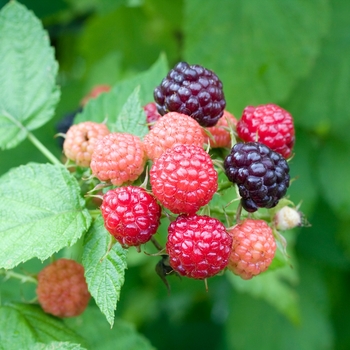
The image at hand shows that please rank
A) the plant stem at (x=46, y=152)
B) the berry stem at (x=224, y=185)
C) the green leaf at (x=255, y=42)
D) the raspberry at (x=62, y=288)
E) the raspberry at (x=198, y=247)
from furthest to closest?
the green leaf at (x=255, y=42)
the plant stem at (x=46, y=152)
the raspberry at (x=62, y=288)
the berry stem at (x=224, y=185)
the raspberry at (x=198, y=247)

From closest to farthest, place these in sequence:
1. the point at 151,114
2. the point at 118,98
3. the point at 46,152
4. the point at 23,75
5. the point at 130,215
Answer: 1. the point at 130,215
2. the point at 151,114
3. the point at 46,152
4. the point at 23,75
5. the point at 118,98

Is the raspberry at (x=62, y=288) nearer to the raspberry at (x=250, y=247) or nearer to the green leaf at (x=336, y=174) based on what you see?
the raspberry at (x=250, y=247)

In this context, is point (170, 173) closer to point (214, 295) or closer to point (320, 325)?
point (320, 325)

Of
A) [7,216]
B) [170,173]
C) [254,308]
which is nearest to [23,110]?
[7,216]

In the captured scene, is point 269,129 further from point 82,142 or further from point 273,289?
point 273,289

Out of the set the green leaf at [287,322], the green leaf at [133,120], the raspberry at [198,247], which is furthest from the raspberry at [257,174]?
the green leaf at [287,322]

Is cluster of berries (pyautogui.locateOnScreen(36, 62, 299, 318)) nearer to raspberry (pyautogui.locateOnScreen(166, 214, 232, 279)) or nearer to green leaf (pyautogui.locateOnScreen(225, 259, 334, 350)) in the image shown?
raspberry (pyautogui.locateOnScreen(166, 214, 232, 279))

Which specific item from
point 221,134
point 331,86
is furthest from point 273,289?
point 221,134

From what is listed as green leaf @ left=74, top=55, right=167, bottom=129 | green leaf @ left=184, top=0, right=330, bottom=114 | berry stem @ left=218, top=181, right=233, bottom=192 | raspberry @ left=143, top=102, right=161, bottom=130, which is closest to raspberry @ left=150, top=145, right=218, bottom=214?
berry stem @ left=218, top=181, right=233, bottom=192
